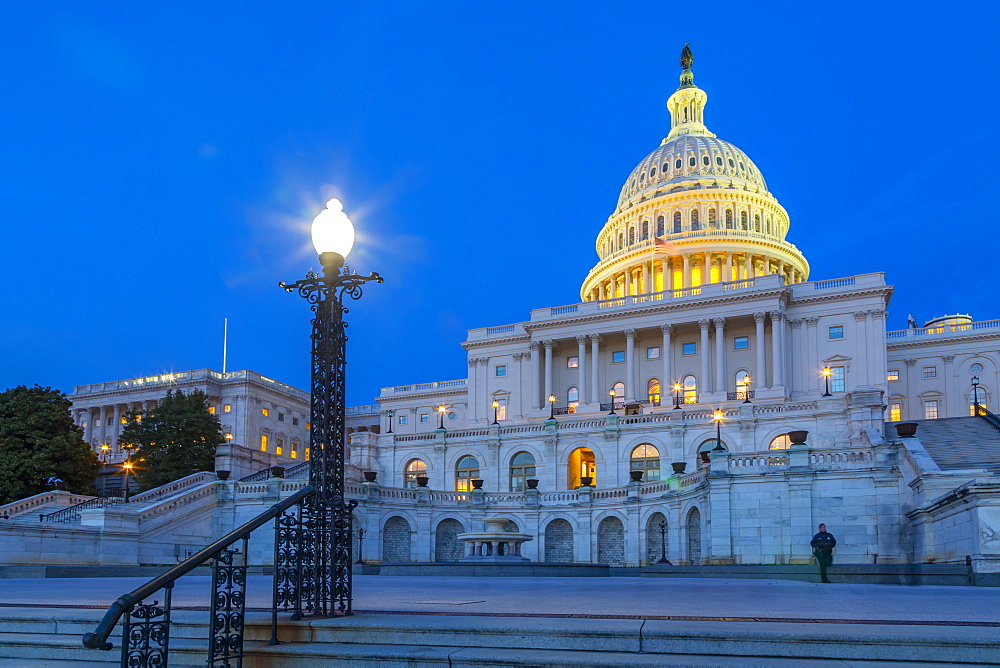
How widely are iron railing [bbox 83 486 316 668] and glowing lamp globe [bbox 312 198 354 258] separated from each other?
323cm

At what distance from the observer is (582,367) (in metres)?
94.8

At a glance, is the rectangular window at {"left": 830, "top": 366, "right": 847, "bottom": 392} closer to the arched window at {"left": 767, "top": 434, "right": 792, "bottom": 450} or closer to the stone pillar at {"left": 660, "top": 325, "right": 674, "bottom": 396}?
the stone pillar at {"left": 660, "top": 325, "right": 674, "bottom": 396}

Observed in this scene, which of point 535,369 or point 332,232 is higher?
point 535,369

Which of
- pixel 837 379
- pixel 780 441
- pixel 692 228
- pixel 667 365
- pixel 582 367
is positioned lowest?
pixel 780 441

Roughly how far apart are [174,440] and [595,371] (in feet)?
133

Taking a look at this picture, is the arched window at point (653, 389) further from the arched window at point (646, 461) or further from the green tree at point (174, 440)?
the green tree at point (174, 440)

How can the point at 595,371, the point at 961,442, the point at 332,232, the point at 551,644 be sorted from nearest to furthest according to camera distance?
the point at 551,644
the point at 332,232
the point at 961,442
the point at 595,371

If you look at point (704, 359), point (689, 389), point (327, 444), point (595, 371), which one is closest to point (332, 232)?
point (327, 444)

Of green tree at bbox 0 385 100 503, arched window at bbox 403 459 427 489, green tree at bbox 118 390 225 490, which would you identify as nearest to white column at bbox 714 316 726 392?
arched window at bbox 403 459 427 489

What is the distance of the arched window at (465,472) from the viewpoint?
71.9 meters

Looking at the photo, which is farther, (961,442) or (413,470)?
(413,470)

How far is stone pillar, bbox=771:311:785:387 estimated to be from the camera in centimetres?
8725

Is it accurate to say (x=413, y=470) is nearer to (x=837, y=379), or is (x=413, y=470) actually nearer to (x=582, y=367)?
(x=582, y=367)

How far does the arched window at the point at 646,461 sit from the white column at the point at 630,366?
25.9m
